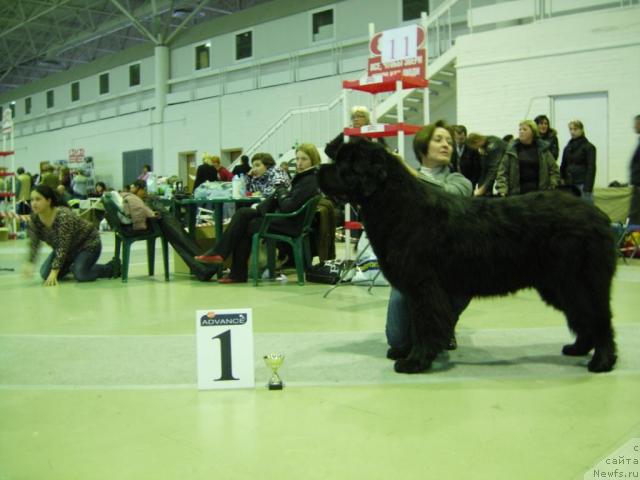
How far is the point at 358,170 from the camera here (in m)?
2.98

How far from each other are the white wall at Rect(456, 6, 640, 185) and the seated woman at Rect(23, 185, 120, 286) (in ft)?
23.0

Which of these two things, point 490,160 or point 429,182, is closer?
point 429,182

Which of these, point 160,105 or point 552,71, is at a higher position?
point 160,105

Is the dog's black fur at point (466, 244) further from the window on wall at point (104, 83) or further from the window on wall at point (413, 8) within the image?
the window on wall at point (104, 83)

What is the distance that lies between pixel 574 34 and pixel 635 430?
892 cm

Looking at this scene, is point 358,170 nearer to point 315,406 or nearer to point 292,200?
point 315,406

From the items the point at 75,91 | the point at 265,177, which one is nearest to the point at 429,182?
the point at 265,177

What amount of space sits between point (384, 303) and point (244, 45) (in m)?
15.3

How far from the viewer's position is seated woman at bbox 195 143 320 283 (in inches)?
232

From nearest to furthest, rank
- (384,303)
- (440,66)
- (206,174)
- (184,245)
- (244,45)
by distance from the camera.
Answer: (384,303) → (184,245) → (206,174) → (440,66) → (244,45)

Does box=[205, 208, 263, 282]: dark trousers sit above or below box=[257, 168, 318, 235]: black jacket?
below

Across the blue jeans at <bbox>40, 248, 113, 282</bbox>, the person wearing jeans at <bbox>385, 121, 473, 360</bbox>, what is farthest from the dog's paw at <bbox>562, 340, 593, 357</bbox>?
the blue jeans at <bbox>40, 248, 113, 282</bbox>

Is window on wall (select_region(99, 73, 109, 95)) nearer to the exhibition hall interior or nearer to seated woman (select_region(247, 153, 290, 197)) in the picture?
the exhibition hall interior

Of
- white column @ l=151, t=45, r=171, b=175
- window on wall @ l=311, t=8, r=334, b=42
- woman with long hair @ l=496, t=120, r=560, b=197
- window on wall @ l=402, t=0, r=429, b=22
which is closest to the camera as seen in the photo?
woman with long hair @ l=496, t=120, r=560, b=197
